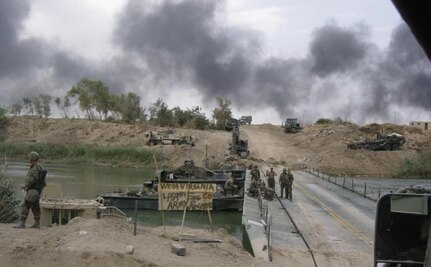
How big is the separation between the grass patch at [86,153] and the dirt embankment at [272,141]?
2.57 metres

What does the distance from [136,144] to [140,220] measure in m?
51.9

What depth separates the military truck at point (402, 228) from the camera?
19.3 ft

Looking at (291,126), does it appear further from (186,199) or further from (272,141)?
(186,199)

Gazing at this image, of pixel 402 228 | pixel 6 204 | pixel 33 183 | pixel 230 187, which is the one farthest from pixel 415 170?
pixel 402 228

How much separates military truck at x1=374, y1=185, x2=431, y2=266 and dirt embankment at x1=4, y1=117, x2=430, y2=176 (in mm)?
38529

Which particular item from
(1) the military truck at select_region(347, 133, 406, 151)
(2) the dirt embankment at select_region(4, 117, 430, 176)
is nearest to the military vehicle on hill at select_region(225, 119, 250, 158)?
(2) the dirt embankment at select_region(4, 117, 430, 176)

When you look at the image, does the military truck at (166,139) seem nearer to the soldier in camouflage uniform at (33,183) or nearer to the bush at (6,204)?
the bush at (6,204)

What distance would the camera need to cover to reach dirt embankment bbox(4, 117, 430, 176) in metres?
59.8

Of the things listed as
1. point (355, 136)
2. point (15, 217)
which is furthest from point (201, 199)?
point (355, 136)

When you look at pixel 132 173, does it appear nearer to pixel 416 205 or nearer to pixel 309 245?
pixel 309 245

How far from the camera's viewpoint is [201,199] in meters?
16.6

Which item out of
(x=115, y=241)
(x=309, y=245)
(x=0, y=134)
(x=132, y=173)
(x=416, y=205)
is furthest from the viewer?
(x=0, y=134)

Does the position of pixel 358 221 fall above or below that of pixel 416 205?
below

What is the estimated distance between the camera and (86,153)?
72.5 metres
